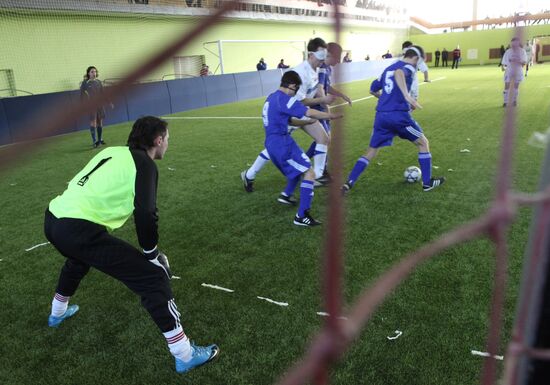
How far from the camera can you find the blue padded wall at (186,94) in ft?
49.1

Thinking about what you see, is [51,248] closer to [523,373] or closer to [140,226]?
[140,226]

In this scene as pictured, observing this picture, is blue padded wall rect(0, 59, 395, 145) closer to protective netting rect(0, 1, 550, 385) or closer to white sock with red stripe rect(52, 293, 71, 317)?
white sock with red stripe rect(52, 293, 71, 317)

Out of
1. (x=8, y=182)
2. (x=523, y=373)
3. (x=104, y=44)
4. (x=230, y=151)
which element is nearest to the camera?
(x=523, y=373)

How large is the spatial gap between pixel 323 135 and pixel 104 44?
14.4 metres

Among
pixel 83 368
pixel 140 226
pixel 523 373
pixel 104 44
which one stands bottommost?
pixel 83 368

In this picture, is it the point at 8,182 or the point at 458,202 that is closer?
the point at 458,202

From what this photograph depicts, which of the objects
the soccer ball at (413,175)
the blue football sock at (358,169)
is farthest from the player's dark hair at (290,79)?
the soccer ball at (413,175)

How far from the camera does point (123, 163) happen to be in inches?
93.8

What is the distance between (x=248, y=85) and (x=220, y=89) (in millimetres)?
1801

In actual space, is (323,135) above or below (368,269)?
above

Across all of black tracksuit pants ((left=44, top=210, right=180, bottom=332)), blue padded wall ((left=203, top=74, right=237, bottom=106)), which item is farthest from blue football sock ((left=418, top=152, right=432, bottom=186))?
blue padded wall ((left=203, top=74, right=237, bottom=106))

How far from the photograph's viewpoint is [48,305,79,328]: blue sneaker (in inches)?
114

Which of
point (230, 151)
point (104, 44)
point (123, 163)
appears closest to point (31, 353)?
point (123, 163)

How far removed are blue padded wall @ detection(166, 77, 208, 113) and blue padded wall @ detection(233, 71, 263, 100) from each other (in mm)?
2071
